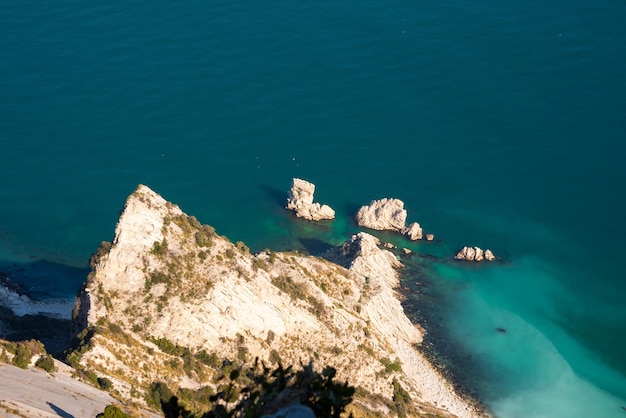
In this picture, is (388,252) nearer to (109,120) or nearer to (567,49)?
(109,120)

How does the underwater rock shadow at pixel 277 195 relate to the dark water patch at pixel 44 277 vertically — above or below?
above

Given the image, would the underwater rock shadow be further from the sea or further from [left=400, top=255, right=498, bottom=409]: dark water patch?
[left=400, top=255, right=498, bottom=409]: dark water patch

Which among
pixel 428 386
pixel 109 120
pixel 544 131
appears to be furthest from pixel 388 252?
pixel 109 120

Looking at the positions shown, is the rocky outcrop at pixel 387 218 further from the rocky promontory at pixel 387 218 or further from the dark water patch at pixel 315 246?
the dark water patch at pixel 315 246

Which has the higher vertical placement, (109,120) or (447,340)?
(109,120)

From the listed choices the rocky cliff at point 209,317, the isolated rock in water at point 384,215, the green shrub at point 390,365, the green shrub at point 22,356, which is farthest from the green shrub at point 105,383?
the isolated rock in water at point 384,215

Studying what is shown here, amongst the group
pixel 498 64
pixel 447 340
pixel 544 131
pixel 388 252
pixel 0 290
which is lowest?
pixel 0 290

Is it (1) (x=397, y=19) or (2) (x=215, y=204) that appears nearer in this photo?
(2) (x=215, y=204)
